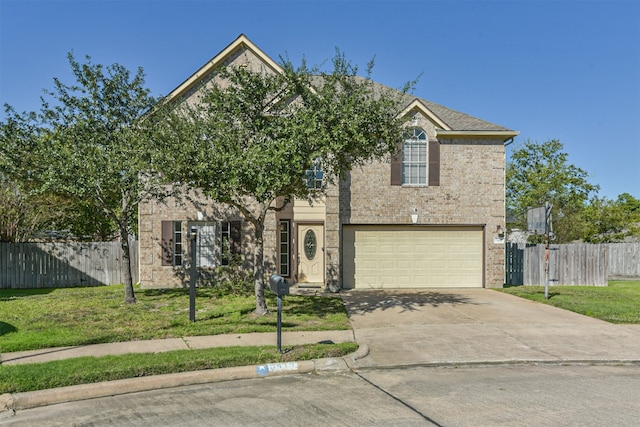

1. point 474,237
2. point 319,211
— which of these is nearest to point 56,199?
point 319,211

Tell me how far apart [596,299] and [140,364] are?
1287 centimetres

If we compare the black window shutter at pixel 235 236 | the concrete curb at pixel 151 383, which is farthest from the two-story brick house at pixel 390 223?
the concrete curb at pixel 151 383

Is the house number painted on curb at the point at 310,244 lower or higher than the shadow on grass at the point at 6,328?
higher

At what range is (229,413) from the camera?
5.37m

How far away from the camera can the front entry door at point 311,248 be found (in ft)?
53.0

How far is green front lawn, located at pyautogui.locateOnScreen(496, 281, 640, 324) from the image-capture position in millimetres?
11531

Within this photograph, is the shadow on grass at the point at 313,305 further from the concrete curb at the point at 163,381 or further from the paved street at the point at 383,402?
the paved street at the point at 383,402

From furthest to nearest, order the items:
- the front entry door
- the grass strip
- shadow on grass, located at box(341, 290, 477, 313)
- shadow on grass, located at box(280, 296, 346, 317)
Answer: the front entry door
shadow on grass, located at box(341, 290, 477, 313)
shadow on grass, located at box(280, 296, 346, 317)
the grass strip

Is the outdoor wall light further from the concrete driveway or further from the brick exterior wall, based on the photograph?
the concrete driveway

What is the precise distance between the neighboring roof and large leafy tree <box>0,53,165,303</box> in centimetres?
290

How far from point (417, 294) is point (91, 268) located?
1167 centimetres

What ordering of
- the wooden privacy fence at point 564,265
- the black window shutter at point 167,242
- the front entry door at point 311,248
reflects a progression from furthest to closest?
the wooden privacy fence at point 564,265
the front entry door at point 311,248
the black window shutter at point 167,242

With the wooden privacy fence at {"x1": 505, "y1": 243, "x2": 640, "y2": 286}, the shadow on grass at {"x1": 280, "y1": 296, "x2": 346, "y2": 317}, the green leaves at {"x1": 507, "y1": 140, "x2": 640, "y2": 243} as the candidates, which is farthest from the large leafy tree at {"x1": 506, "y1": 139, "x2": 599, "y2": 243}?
the shadow on grass at {"x1": 280, "y1": 296, "x2": 346, "y2": 317}

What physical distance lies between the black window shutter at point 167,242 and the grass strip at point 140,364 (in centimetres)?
859
